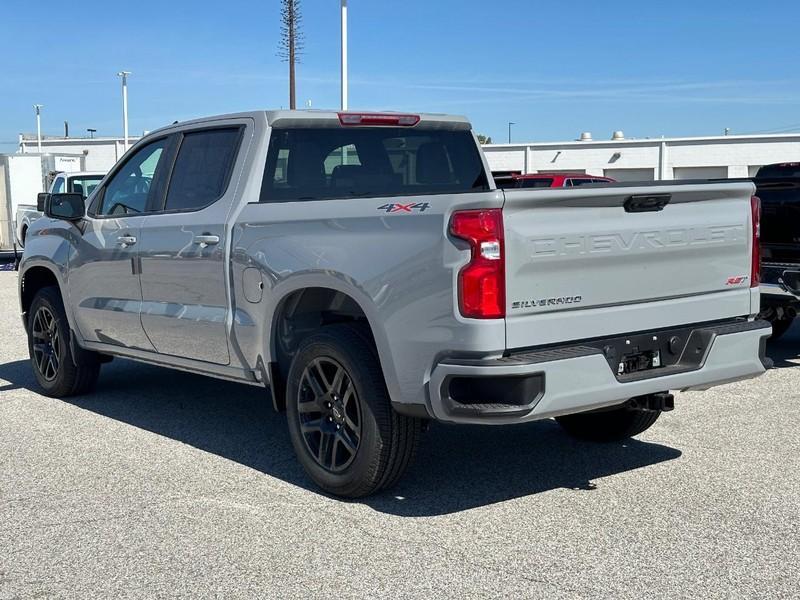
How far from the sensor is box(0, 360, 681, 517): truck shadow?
17.6 ft

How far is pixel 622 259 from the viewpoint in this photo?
4.74 metres

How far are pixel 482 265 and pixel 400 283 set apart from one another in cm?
46

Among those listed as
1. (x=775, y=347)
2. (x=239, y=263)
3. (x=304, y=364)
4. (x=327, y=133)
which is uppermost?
(x=327, y=133)

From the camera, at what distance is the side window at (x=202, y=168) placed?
609cm

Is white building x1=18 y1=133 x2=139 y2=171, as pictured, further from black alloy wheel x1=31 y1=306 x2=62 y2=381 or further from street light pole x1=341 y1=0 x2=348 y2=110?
black alloy wheel x1=31 y1=306 x2=62 y2=381

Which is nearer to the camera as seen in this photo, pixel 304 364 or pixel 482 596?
pixel 482 596

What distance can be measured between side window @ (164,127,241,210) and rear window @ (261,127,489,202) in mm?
320

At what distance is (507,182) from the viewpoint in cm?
1026

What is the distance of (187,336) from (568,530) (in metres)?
2.68

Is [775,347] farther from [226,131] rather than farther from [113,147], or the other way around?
[113,147]

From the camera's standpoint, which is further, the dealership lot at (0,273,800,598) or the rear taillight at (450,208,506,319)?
the rear taillight at (450,208,506,319)

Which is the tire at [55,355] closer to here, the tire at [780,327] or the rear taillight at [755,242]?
the rear taillight at [755,242]

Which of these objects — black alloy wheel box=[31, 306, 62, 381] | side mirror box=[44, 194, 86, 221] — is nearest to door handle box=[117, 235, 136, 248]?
side mirror box=[44, 194, 86, 221]

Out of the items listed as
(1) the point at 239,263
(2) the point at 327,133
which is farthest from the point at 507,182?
(1) the point at 239,263
